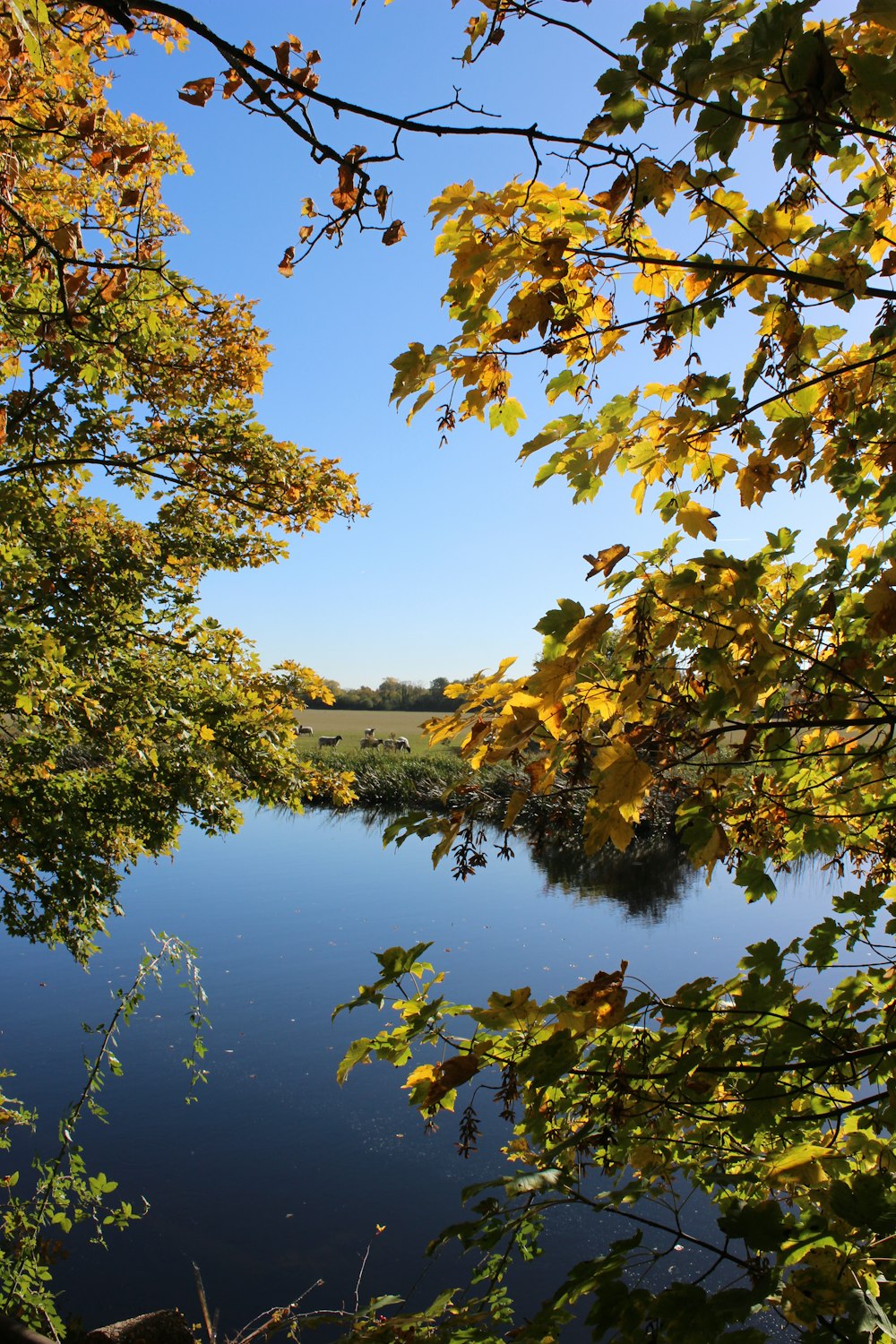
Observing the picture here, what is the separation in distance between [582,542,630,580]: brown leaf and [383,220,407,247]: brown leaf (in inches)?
42.3

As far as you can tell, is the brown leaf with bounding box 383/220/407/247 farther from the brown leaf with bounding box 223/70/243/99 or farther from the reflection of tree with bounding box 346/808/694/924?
the reflection of tree with bounding box 346/808/694/924

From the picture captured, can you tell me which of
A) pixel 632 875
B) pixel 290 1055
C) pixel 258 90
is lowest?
pixel 290 1055

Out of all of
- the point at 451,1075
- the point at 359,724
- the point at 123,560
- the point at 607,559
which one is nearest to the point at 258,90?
the point at 607,559

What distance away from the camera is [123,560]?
638 cm

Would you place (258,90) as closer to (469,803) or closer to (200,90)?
(200,90)

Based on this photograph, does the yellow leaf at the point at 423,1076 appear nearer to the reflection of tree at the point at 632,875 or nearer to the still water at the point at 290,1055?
the still water at the point at 290,1055

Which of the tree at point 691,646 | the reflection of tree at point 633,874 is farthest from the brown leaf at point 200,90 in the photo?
the reflection of tree at point 633,874

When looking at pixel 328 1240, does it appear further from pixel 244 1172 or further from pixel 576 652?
pixel 576 652

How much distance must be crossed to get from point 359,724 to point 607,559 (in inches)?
2159

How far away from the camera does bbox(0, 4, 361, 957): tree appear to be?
18.0ft

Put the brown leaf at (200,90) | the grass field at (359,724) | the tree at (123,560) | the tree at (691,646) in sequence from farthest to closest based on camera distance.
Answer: the grass field at (359,724) < the tree at (123,560) < the brown leaf at (200,90) < the tree at (691,646)

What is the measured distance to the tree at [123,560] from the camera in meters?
5.48

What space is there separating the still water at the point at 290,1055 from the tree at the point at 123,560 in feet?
6.87

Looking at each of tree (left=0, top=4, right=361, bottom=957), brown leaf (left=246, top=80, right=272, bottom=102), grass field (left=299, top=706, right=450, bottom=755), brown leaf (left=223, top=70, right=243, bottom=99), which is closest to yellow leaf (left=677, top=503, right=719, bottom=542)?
brown leaf (left=246, top=80, right=272, bottom=102)
